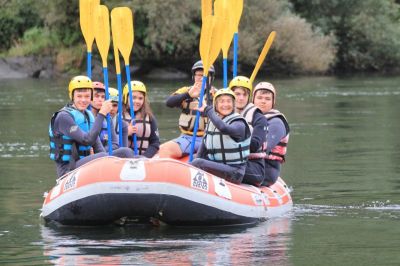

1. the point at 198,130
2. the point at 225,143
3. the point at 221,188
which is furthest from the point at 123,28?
the point at 221,188

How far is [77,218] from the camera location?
9547mm

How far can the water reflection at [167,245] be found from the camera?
27.0 ft

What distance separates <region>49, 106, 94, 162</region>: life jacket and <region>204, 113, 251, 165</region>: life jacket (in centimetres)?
109

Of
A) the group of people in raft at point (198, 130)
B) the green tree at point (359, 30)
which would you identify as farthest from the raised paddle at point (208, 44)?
the green tree at point (359, 30)

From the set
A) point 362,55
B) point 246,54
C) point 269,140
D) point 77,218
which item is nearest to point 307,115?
point 269,140

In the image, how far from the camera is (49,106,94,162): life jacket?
32.6 feet

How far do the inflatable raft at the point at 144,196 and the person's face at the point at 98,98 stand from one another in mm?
1512

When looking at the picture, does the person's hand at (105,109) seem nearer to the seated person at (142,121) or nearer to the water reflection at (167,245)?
the water reflection at (167,245)

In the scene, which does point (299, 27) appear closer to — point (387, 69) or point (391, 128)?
point (387, 69)

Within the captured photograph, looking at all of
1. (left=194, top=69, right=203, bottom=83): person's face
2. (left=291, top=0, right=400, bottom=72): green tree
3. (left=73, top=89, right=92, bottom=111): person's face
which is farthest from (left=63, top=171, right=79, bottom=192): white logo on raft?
(left=291, top=0, right=400, bottom=72): green tree

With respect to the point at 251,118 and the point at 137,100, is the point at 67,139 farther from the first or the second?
the point at 251,118

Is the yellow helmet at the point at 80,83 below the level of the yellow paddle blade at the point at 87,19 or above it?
below

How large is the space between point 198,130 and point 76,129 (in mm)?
1837

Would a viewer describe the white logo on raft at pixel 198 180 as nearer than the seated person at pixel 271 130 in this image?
Yes
